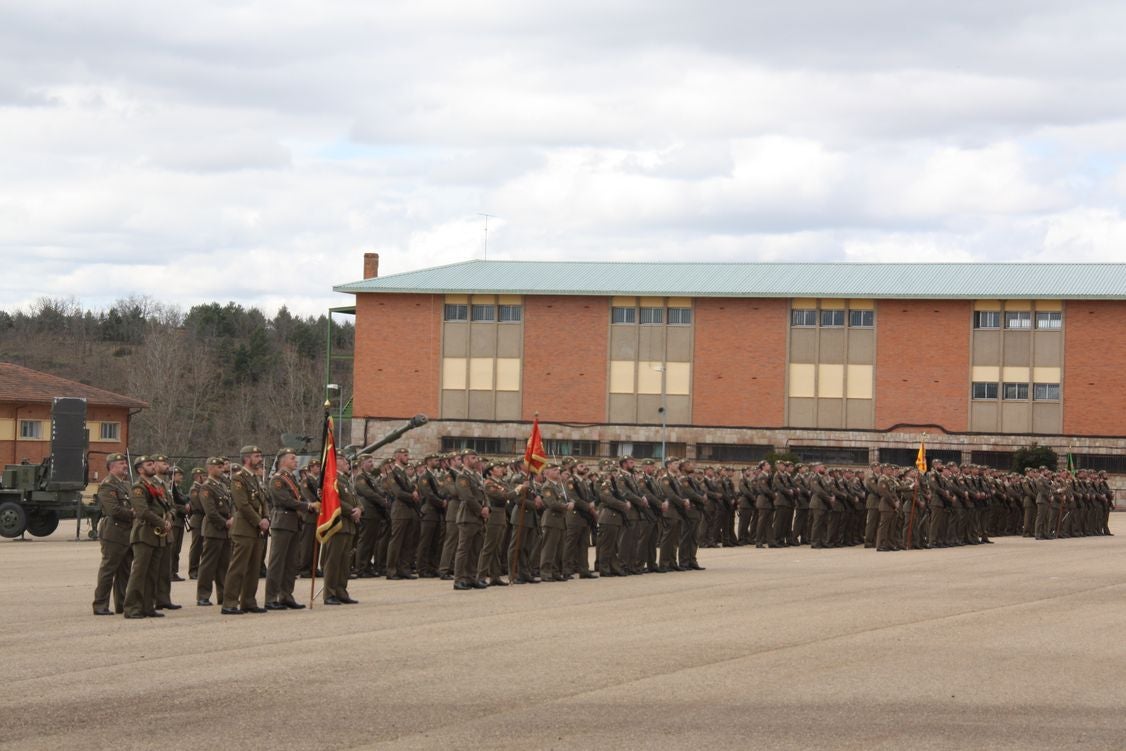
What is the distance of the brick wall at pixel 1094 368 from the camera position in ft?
195

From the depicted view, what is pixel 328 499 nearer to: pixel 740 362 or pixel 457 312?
pixel 740 362

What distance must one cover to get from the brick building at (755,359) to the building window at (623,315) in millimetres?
86

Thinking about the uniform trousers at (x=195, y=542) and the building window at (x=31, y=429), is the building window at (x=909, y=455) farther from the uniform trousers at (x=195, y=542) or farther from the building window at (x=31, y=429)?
the uniform trousers at (x=195, y=542)

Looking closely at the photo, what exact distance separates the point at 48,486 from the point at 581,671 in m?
22.8

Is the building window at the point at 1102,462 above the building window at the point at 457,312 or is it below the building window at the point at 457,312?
below

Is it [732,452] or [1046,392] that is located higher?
[1046,392]

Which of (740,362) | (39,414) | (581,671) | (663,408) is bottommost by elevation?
(581,671)

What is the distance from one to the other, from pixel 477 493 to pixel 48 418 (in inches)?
1803

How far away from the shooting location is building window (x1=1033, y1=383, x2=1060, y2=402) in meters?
60.3

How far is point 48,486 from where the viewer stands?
103 feet

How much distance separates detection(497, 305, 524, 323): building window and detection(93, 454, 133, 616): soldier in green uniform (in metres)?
49.8

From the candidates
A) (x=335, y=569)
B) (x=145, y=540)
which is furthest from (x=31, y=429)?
(x=145, y=540)

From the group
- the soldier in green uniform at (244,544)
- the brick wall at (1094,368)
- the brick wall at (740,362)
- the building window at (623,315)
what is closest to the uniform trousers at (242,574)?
the soldier in green uniform at (244,544)

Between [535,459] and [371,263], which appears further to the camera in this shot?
[371,263]
